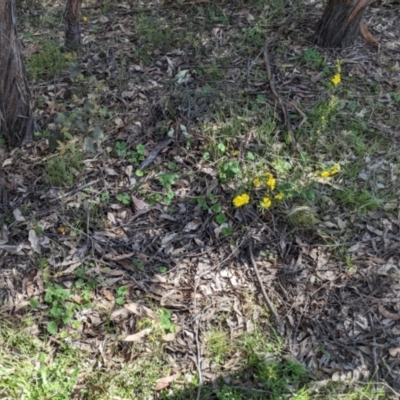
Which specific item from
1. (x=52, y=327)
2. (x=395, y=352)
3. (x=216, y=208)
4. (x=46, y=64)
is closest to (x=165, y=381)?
(x=52, y=327)

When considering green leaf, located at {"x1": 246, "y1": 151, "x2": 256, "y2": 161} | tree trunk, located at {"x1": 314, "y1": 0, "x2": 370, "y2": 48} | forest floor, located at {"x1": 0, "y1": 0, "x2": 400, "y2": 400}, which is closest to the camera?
forest floor, located at {"x1": 0, "y1": 0, "x2": 400, "y2": 400}

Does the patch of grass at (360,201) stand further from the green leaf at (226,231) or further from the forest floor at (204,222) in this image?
the green leaf at (226,231)

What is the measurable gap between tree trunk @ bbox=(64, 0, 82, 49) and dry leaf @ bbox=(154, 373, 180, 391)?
287cm

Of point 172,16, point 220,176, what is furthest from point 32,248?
point 172,16

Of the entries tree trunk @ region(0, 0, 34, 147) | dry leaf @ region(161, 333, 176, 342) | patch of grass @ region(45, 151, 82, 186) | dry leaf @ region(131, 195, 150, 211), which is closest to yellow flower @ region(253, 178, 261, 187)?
dry leaf @ region(131, 195, 150, 211)

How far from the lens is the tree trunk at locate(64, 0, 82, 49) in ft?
12.2

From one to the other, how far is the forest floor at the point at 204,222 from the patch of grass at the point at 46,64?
2cm

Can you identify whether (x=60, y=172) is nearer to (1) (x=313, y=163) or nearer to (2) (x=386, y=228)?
(1) (x=313, y=163)

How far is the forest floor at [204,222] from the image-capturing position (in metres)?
2.46

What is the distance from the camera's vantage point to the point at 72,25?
3838 millimetres

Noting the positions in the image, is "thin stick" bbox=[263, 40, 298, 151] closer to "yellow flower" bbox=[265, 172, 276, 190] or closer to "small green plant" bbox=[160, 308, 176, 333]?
"yellow flower" bbox=[265, 172, 276, 190]

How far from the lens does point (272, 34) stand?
422 centimetres

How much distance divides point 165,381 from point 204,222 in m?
1.02

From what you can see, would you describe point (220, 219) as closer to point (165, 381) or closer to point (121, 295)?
point (121, 295)
